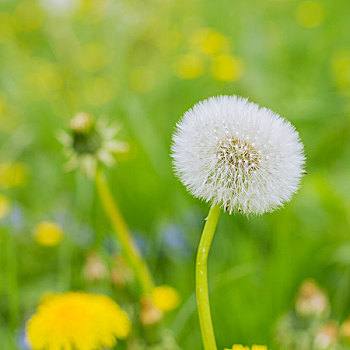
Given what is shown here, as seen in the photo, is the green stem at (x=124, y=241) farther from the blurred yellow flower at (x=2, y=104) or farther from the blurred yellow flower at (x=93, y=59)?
the blurred yellow flower at (x=93, y=59)

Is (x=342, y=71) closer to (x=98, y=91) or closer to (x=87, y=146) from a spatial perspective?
(x=98, y=91)

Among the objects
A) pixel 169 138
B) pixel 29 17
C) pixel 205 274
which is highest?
pixel 29 17

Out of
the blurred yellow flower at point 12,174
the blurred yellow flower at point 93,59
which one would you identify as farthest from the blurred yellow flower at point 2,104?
the blurred yellow flower at point 12,174

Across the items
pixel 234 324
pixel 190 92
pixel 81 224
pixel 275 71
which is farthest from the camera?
pixel 275 71

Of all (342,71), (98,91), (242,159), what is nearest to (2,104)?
(98,91)

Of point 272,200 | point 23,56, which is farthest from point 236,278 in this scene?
point 23,56

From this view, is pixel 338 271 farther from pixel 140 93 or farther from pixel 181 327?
pixel 140 93

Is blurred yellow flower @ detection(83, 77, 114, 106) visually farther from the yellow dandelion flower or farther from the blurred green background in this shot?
the yellow dandelion flower
